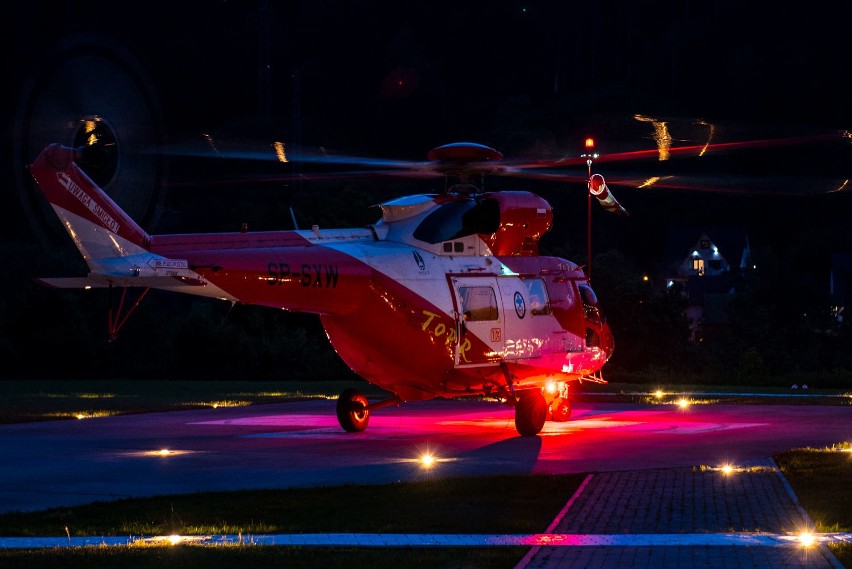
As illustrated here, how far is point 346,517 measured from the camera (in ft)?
48.7

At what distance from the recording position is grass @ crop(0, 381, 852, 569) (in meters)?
12.3

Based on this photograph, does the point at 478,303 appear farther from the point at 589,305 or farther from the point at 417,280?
the point at 589,305


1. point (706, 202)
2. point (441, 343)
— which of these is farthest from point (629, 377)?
point (706, 202)

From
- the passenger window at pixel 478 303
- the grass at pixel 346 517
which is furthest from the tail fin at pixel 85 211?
the passenger window at pixel 478 303

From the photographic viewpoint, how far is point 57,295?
2271 inches

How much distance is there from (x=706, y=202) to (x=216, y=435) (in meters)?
113

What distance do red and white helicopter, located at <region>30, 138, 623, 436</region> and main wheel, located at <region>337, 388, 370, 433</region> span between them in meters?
0.04

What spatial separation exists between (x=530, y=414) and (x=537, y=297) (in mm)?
2967

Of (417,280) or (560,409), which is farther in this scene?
(560,409)

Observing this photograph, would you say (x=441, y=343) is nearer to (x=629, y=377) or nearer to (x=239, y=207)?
(x=629, y=377)

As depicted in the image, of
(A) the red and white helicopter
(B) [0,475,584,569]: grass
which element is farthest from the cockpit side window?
(B) [0,475,584,569]: grass

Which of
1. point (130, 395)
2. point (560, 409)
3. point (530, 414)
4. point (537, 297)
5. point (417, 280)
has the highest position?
point (417, 280)

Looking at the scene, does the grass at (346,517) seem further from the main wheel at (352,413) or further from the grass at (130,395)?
the grass at (130,395)

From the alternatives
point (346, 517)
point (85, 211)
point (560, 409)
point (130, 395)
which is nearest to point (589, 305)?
point (560, 409)
